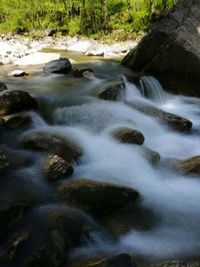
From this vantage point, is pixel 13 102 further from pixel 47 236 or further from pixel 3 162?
pixel 47 236

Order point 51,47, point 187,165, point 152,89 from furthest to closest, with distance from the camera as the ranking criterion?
point 51,47 < point 152,89 < point 187,165

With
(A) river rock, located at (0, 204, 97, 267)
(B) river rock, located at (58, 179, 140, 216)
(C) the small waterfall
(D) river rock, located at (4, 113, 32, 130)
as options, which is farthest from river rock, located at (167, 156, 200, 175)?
(C) the small waterfall

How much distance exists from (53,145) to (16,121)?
1.40 metres

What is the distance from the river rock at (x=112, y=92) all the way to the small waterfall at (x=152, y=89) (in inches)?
36.0

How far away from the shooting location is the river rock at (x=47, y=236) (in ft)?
13.6

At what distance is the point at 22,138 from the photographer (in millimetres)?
6914

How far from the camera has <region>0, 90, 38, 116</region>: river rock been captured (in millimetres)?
7715

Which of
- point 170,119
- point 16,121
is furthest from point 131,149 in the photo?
point 16,121

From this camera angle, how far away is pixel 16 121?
7.43 meters

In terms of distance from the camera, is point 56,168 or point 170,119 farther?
point 170,119

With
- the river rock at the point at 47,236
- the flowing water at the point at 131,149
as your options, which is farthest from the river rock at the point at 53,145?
the river rock at the point at 47,236

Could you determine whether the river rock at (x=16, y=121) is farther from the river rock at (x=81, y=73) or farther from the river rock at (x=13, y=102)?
the river rock at (x=81, y=73)

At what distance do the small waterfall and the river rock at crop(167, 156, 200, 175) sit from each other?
4020 mm

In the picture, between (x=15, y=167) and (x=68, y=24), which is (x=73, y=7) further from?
(x=15, y=167)
